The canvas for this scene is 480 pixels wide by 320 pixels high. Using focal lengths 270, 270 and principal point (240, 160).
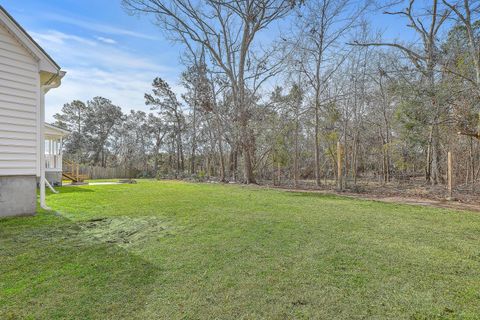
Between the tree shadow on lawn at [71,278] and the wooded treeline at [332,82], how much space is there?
27.4ft

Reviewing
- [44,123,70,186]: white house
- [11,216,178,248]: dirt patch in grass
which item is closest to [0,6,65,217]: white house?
[11,216,178,248]: dirt patch in grass

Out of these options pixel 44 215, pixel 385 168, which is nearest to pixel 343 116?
pixel 385 168

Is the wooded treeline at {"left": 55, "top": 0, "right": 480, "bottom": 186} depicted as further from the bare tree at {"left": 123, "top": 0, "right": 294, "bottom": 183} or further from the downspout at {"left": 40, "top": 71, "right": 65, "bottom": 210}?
the downspout at {"left": 40, "top": 71, "right": 65, "bottom": 210}

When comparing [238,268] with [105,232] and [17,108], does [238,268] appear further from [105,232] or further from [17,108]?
[17,108]

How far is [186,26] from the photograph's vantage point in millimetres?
13203

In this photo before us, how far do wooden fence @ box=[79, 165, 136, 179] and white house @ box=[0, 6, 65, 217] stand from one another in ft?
58.8

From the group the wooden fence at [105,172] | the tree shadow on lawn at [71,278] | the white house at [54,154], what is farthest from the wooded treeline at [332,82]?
the wooden fence at [105,172]

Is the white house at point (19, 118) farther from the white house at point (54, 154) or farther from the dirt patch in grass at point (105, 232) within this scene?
the white house at point (54, 154)

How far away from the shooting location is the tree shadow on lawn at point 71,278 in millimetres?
1779

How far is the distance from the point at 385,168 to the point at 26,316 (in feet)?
46.6

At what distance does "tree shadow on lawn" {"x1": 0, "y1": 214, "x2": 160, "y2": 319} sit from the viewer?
1779mm

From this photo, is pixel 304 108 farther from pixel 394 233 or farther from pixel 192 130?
pixel 192 130

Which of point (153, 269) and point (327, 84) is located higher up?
point (327, 84)

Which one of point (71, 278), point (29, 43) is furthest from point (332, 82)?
point (71, 278)
